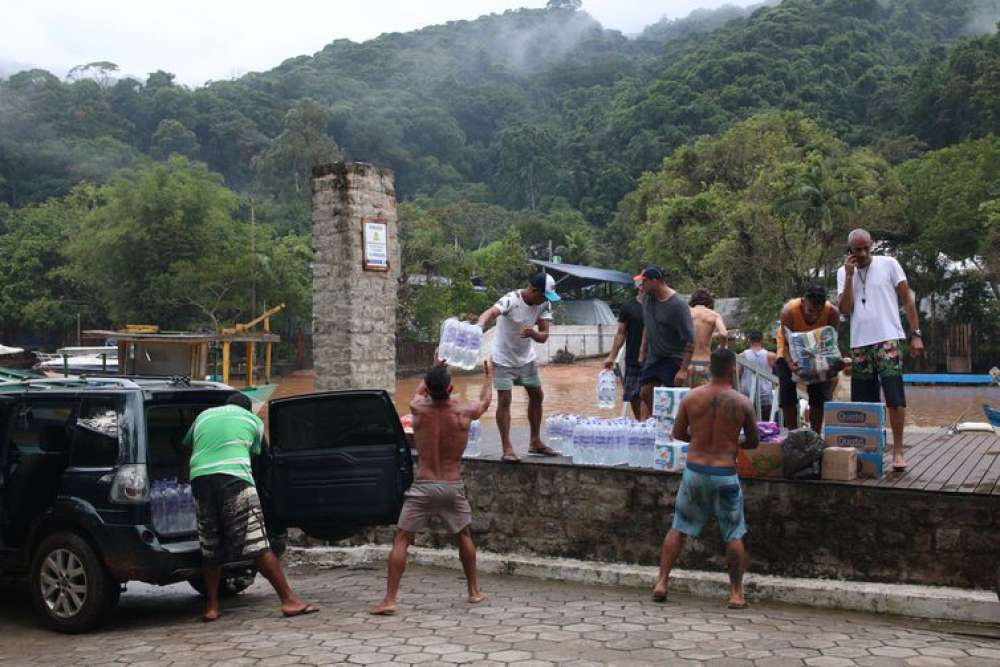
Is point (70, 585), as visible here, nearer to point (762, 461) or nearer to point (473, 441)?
point (473, 441)

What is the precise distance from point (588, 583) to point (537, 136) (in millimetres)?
86381

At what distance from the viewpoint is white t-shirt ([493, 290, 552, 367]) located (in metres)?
8.34

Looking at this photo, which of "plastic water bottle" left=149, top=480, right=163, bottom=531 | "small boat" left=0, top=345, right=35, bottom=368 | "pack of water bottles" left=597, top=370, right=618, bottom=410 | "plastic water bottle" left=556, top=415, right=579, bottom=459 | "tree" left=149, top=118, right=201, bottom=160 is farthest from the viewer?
"tree" left=149, top=118, right=201, bottom=160

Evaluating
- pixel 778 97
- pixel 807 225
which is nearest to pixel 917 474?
pixel 807 225

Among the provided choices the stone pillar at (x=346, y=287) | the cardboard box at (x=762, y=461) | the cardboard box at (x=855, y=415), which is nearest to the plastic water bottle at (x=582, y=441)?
the cardboard box at (x=762, y=461)

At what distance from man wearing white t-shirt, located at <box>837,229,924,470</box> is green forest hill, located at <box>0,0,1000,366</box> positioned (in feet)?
84.2

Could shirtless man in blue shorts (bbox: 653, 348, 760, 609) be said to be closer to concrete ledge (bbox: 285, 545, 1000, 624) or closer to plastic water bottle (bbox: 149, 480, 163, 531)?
concrete ledge (bbox: 285, 545, 1000, 624)

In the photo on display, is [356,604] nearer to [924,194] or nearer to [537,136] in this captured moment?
[924,194]

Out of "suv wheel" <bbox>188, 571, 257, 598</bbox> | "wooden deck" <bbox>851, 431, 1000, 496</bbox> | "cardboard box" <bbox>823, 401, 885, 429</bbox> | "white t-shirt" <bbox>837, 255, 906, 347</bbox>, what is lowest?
"suv wheel" <bbox>188, 571, 257, 598</bbox>

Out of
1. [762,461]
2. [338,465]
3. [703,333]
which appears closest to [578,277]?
[703,333]

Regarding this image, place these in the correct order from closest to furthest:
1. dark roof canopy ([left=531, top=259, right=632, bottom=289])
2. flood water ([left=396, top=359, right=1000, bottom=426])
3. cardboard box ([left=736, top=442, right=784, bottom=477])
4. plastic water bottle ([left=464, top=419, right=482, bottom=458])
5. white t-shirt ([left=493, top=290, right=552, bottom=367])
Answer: cardboard box ([left=736, top=442, right=784, bottom=477]) → white t-shirt ([left=493, top=290, right=552, bottom=367]) → plastic water bottle ([left=464, top=419, right=482, bottom=458]) → flood water ([left=396, top=359, right=1000, bottom=426]) → dark roof canopy ([left=531, top=259, right=632, bottom=289])

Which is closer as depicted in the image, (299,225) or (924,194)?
(924,194)

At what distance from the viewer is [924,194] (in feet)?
119

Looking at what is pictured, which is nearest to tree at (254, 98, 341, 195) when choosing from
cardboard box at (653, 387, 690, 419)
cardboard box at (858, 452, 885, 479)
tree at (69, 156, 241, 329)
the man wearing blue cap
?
tree at (69, 156, 241, 329)
